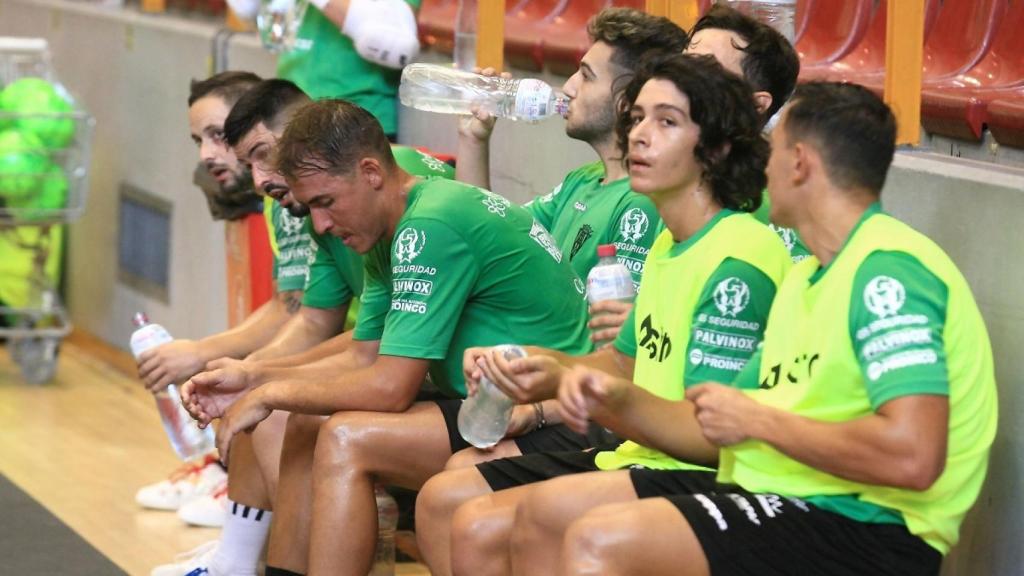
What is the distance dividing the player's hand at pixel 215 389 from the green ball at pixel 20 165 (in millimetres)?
2767

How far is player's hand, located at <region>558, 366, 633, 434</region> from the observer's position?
2.48 m

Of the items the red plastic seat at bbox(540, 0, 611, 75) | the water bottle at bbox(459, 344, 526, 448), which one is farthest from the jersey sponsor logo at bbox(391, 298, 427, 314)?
the red plastic seat at bbox(540, 0, 611, 75)

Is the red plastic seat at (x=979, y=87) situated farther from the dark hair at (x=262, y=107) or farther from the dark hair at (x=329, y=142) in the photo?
the dark hair at (x=262, y=107)

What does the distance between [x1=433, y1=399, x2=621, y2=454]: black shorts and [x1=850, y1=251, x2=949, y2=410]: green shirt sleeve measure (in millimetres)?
946

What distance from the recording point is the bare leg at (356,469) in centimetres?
322

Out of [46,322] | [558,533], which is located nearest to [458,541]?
[558,533]

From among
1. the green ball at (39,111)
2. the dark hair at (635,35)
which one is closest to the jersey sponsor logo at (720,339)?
the dark hair at (635,35)

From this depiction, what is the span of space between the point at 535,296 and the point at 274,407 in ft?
1.89

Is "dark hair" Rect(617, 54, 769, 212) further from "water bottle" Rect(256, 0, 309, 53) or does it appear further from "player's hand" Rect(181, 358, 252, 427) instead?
"water bottle" Rect(256, 0, 309, 53)

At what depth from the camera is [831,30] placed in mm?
4238

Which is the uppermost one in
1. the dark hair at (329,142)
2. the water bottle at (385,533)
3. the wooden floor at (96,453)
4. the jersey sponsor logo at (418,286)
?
the dark hair at (329,142)

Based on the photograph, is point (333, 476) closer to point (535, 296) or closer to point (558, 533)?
point (535, 296)

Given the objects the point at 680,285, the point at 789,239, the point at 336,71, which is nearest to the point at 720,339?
the point at 680,285

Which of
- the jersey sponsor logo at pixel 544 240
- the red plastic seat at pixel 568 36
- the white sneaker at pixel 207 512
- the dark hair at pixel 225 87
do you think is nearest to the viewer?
the jersey sponsor logo at pixel 544 240
